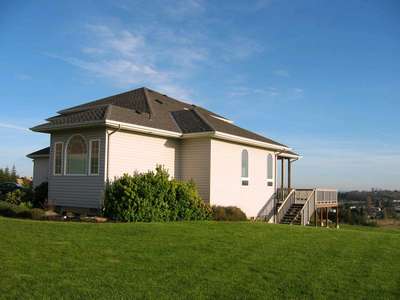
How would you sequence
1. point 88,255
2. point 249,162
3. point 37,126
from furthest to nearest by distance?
point 249,162 → point 37,126 → point 88,255

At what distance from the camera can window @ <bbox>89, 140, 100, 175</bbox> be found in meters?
16.1

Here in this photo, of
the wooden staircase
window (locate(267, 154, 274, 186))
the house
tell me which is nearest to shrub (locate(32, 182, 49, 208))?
the house

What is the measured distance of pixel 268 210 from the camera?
22.9 meters

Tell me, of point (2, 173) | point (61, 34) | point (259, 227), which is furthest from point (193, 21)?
point (2, 173)

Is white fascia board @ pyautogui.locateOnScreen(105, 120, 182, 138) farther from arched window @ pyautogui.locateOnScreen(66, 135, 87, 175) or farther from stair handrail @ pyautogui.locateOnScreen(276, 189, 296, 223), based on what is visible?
stair handrail @ pyautogui.locateOnScreen(276, 189, 296, 223)

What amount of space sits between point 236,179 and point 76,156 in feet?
25.4

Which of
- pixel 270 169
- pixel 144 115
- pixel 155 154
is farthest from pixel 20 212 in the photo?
pixel 270 169

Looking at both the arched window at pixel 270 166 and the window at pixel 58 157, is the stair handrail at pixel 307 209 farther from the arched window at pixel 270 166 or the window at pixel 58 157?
the window at pixel 58 157

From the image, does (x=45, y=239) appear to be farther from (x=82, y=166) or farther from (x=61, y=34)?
(x=61, y=34)

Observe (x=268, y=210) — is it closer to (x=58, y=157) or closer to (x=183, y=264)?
(x=58, y=157)

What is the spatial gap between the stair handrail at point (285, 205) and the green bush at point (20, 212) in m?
12.5

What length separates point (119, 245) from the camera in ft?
32.3

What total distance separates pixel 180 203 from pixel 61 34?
30.2 feet

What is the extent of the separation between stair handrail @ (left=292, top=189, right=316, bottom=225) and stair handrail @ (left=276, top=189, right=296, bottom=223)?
2.99ft
